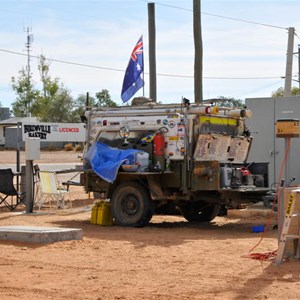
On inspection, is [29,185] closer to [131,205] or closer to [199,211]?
[131,205]

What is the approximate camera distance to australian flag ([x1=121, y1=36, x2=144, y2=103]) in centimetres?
1798

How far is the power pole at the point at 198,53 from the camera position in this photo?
2055cm

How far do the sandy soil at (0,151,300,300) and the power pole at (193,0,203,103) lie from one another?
7543 mm

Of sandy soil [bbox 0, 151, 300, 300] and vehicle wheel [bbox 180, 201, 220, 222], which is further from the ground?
vehicle wheel [bbox 180, 201, 220, 222]

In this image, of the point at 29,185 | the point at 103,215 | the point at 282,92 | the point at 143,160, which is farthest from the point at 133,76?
the point at 282,92

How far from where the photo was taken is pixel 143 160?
46.5 ft

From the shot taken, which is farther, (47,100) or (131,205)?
(47,100)

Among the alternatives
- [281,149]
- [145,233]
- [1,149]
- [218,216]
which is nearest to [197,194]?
[145,233]

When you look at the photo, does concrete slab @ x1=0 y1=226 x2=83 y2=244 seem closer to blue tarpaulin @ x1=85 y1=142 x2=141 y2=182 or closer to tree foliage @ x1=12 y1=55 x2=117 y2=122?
blue tarpaulin @ x1=85 y1=142 x2=141 y2=182

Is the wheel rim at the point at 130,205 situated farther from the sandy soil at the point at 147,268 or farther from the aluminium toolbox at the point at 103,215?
the sandy soil at the point at 147,268

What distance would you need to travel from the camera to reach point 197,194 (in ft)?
47.0

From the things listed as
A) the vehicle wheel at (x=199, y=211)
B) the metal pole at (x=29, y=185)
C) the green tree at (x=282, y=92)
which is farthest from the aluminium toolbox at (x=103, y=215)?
the green tree at (x=282, y=92)

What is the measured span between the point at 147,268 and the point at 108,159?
544 cm

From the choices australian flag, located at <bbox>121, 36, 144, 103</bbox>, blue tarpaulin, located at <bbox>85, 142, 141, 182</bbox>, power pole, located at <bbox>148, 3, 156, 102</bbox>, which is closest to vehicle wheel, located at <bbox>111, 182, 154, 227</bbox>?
blue tarpaulin, located at <bbox>85, 142, 141, 182</bbox>
